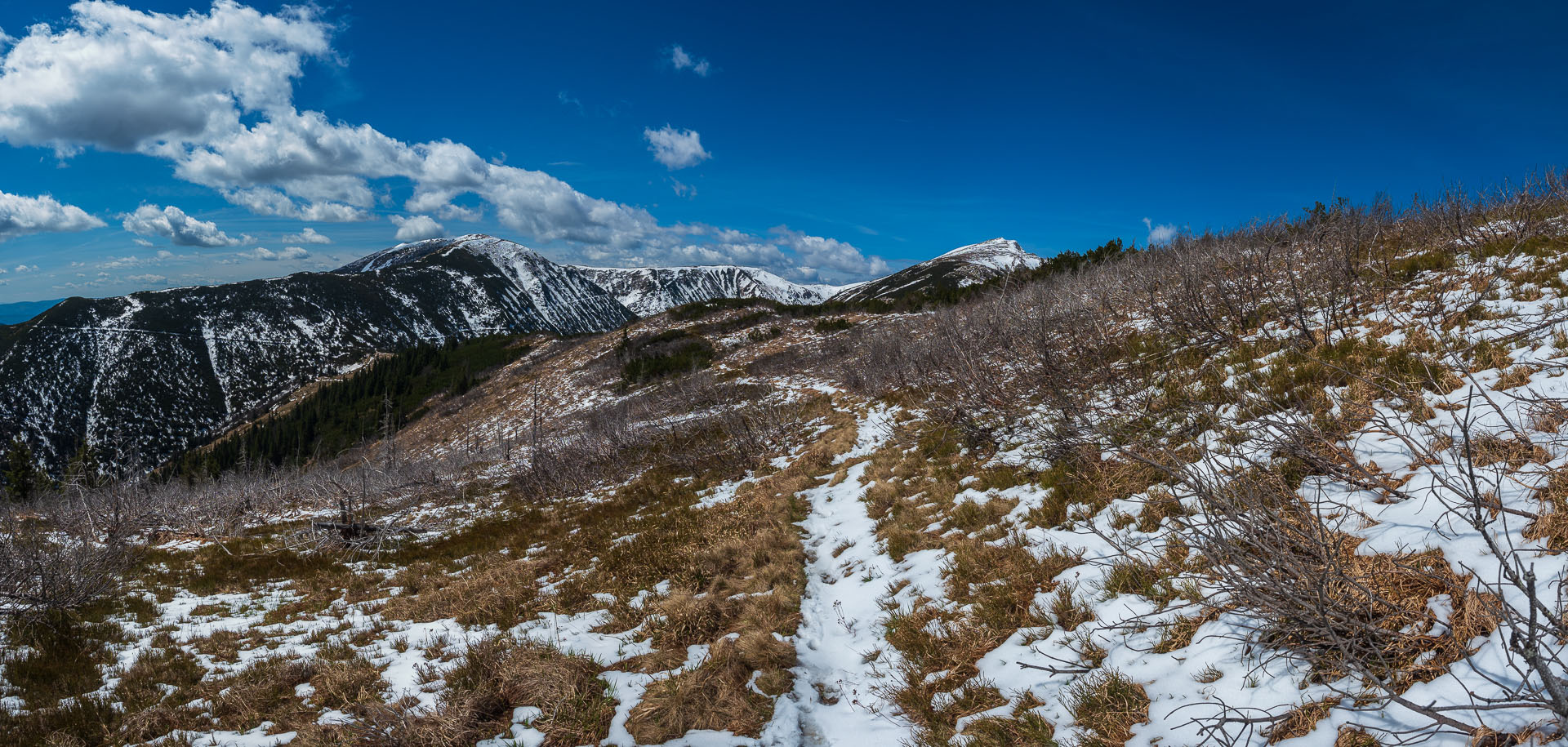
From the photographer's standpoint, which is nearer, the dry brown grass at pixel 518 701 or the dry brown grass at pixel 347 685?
the dry brown grass at pixel 518 701

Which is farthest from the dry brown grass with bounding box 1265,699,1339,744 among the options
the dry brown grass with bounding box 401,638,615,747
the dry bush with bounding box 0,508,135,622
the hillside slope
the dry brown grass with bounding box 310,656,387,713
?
the dry bush with bounding box 0,508,135,622

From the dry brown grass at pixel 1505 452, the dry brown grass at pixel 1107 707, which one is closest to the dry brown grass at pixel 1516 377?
the dry brown grass at pixel 1505 452

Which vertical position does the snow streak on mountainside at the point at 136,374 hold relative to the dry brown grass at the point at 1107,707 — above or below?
above

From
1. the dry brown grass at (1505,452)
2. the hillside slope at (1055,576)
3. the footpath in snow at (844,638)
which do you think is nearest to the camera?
the hillside slope at (1055,576)

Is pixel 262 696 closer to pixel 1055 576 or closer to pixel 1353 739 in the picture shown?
pixel 1055 576

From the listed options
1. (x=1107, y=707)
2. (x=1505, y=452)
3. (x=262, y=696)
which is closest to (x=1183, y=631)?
(x=1107, y=707)

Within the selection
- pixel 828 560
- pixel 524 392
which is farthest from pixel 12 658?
pixel 524 392

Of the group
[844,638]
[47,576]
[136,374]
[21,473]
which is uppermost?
[136,374]

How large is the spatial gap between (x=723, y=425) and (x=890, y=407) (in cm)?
852

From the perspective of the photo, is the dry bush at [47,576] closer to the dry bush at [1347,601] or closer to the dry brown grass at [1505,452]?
the dry bush at [1347,601]

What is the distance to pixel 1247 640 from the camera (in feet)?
13.3

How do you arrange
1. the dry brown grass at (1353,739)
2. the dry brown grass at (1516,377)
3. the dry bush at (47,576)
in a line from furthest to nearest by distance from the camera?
1. the dry bush at (47,576)
2. the dry brown grass at (1516,377)
3. the dry brown grass at (1353,739)

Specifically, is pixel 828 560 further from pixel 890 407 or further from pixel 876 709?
→ pixel 890 407

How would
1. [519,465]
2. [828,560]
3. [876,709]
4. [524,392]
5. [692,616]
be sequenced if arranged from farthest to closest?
1. [524,392]
2. [519,465]
3. [828,560]
4. [692,616]
5. [876,709]
